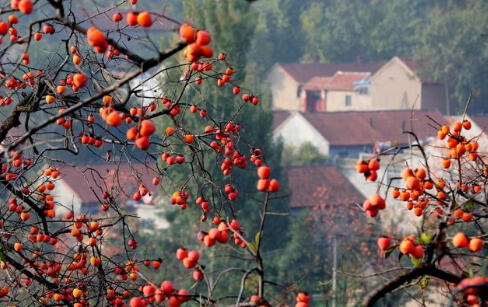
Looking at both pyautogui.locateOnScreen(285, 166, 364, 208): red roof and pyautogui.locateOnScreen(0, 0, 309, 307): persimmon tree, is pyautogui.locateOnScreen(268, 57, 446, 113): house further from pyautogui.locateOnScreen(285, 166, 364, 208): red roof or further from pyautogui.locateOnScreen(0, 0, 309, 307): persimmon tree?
pyautogui.locateOnScreen(0, 0, 309, 307): persimmon tree

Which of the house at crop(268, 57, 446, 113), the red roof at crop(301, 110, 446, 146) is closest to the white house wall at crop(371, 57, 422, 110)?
the house at crop(268, 57, 446, 113)

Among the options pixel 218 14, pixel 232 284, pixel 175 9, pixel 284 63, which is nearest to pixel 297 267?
pixel 232 284

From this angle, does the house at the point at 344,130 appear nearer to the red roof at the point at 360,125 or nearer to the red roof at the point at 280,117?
the red roof at the point at 360,125

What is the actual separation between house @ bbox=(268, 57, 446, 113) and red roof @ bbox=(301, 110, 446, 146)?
435 cm

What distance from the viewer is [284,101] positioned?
5578cm

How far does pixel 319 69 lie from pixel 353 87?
540 cm

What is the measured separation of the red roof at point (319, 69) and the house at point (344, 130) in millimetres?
12100

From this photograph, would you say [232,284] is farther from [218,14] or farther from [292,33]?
[292,33]

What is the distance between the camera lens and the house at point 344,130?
4025cm

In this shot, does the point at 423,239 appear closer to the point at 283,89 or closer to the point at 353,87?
the point at 353,87

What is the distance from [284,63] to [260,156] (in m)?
52.3

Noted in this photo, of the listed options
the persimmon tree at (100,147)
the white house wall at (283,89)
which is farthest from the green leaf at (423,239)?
the white house wall at (283,89)

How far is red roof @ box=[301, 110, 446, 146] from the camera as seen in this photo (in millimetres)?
40188

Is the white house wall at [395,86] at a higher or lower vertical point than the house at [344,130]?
higher
